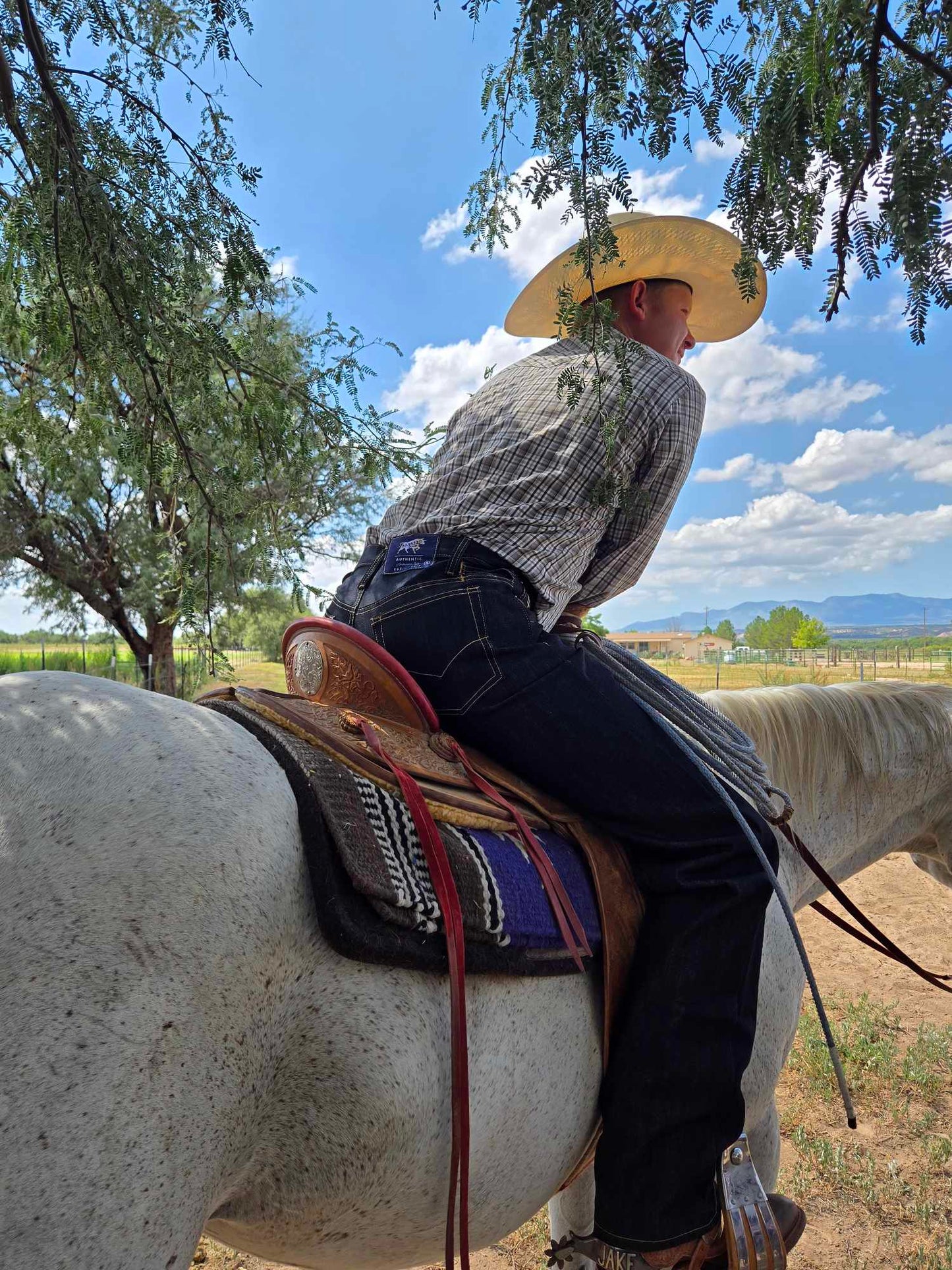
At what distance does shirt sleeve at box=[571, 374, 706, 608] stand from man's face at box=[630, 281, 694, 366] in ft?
1.33

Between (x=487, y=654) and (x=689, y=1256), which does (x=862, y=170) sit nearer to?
(x=487, y=654)

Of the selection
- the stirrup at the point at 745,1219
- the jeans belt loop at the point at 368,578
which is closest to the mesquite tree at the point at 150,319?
the jeans belt loop at the point at 368,578

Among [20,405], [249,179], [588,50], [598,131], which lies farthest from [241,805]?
[20,405]

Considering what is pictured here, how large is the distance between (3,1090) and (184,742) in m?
0.51

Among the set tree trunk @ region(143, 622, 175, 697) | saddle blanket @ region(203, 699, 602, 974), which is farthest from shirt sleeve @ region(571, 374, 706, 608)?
tree trunk @ region(143, 622, 175, 697)

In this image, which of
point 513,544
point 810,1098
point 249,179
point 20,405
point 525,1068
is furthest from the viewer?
point 810,1098

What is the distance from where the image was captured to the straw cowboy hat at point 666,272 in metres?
2.34

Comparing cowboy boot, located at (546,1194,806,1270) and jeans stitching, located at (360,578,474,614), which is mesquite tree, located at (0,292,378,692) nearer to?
jeans stitching, located at (360,578,474,614)

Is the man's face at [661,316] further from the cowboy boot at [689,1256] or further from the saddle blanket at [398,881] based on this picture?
the cowboy boot at [689,1256]

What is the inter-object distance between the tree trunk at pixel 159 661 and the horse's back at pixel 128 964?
1413cm

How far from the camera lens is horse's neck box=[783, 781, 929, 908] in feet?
8.27

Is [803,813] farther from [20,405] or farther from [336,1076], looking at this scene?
[20,405]

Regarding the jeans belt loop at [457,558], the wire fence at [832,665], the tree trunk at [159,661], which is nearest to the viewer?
the jeans belt loop at [457,558]

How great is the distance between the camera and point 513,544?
5.88 ft
